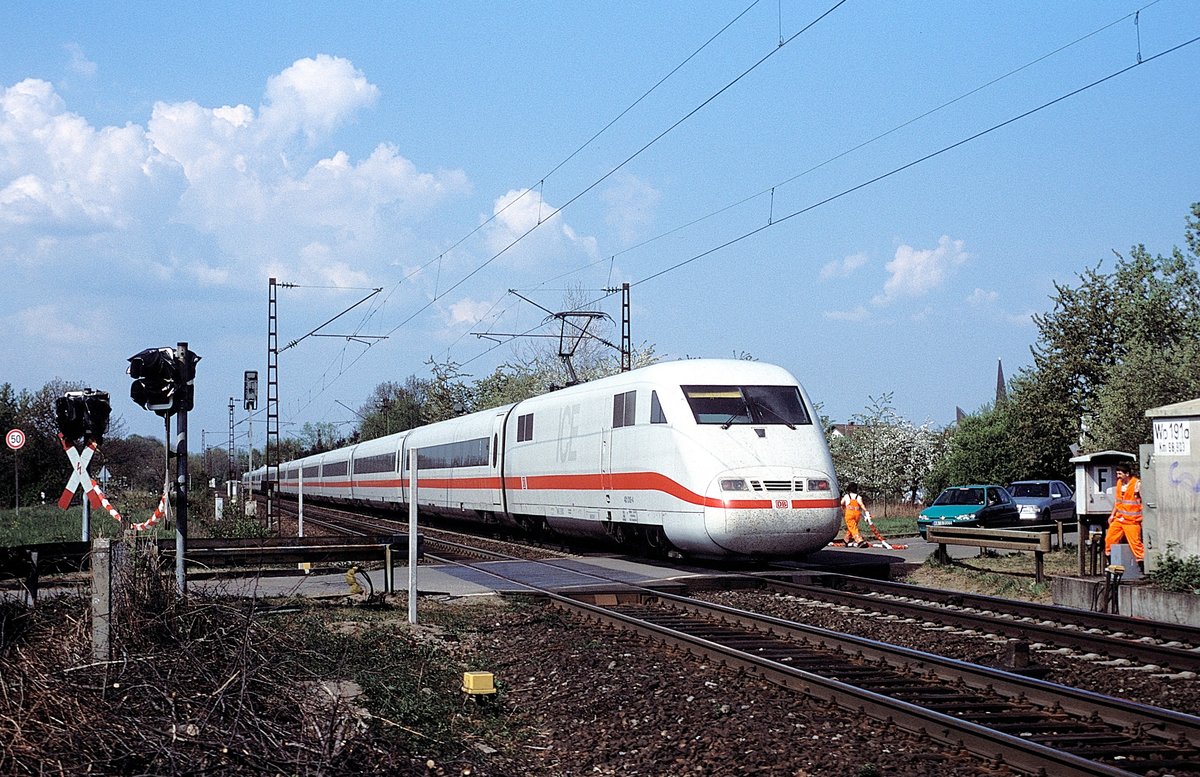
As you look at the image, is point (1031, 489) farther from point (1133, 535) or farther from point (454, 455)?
point (1133, 535)

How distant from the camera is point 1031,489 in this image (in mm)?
35375

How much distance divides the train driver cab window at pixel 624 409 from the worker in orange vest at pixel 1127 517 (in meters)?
7.72

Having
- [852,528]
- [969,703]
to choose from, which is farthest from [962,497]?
[969,703]

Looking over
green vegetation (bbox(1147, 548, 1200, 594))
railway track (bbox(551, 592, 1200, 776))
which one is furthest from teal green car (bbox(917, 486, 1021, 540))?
railway track (bbox(551, 592, 1200, 776))

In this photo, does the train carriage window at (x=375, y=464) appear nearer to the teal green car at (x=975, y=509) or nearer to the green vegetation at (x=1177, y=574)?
the teal green car at (x=975, y=509)

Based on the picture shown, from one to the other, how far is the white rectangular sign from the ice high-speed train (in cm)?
482

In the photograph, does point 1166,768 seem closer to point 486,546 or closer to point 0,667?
point 0,667

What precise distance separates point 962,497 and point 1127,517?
16.6 m

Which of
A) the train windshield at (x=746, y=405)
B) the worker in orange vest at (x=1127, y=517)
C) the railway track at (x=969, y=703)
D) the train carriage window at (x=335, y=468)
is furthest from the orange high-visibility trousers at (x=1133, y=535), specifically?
the train carriage window at (x=335, y=468)

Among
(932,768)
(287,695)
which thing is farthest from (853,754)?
(287,695)

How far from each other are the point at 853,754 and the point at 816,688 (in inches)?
62.8

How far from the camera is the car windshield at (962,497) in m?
31.8

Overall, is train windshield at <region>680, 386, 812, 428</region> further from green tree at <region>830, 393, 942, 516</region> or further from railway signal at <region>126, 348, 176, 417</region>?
green tree at <region>830, 393, 942, 516</region>

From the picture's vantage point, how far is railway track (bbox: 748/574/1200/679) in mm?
10234
